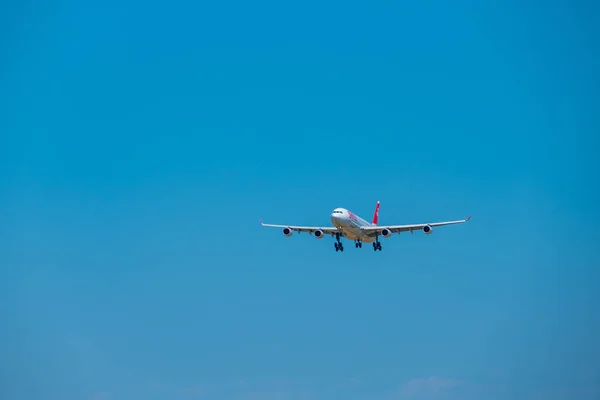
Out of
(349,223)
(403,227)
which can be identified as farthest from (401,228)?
(349,223)

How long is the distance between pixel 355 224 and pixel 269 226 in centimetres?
1826

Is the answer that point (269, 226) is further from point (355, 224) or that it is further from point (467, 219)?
point (467, 219)

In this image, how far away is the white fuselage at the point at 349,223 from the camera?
9981cm

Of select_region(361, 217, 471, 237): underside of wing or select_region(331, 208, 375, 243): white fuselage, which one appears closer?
select_region(331, 208, 375, 243): white fuselage

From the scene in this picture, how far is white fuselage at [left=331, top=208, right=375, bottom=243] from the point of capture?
9981 cm

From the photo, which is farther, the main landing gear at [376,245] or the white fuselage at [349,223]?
the main landing gear at [376,245]

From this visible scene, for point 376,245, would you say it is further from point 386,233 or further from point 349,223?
point 349,223

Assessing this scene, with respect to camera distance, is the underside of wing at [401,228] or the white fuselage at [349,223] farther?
the underside of wing at [401,228]

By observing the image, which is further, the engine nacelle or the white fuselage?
the engine nacelle

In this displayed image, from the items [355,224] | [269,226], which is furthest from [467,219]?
[269,226]

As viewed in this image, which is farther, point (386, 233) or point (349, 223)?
point (386, 233)

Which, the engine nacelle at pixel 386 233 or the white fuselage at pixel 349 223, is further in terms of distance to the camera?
the engine nacelle at pixel 386 233

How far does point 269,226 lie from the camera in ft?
384

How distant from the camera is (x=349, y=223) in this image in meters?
101
